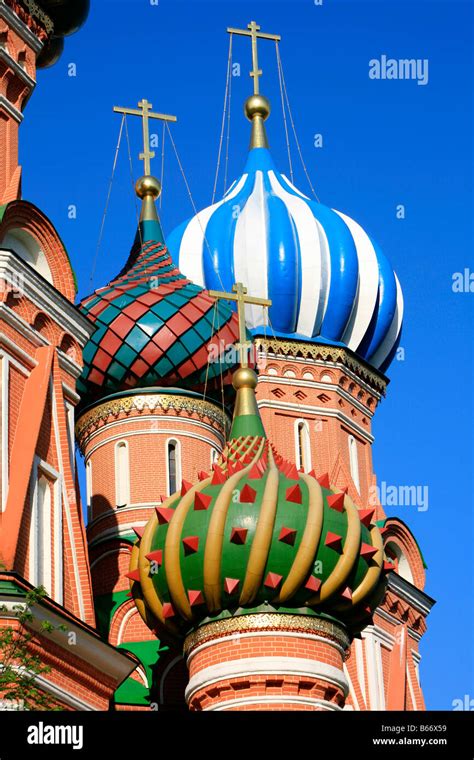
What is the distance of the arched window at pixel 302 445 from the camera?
844 inches

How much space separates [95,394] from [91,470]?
0.72 meters

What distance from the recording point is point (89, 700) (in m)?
14.3

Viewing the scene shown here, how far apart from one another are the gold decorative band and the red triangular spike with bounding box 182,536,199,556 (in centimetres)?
57

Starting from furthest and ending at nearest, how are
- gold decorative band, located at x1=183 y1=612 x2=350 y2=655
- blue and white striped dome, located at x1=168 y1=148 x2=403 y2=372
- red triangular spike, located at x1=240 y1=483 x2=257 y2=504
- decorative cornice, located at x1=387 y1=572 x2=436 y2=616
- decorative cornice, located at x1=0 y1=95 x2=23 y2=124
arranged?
1. blue and white striped dome, located at x1=168 y1=148 x2=403 y2=372
2. decorative cornice, located at x1=387 y1=572 x2=436 y2=616
3. decorative cornice, located at x1=0 y1=95 x2=23 y2=124
4. red triangular spike, located at x1=240 y1=483 x2=257 y2=504
5. gold decorative band, located at x1=183 y1=612 x2=350 y2=655

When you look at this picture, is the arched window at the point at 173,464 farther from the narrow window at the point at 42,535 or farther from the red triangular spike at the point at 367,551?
the narrow window at the point at 42,535

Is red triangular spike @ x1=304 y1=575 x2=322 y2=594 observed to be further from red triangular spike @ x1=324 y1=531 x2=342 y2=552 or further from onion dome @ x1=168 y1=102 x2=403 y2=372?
onion dome @ x1=168 y1=102 x2=403 y2=372

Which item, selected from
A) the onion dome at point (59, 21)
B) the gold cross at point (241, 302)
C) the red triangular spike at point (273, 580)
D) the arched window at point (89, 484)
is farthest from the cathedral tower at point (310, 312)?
the red triangular spike at point (273, 580)

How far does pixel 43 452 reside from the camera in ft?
49.5

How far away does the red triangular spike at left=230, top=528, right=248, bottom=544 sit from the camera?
50.2 ft

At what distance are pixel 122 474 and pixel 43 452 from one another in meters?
4.14

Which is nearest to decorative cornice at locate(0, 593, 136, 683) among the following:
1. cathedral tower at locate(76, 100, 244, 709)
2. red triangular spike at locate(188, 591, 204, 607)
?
red triangular spike at locate(188, 591, 204, 607)

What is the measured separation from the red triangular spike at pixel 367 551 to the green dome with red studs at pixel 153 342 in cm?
387

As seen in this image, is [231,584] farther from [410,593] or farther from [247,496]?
[410,593]
